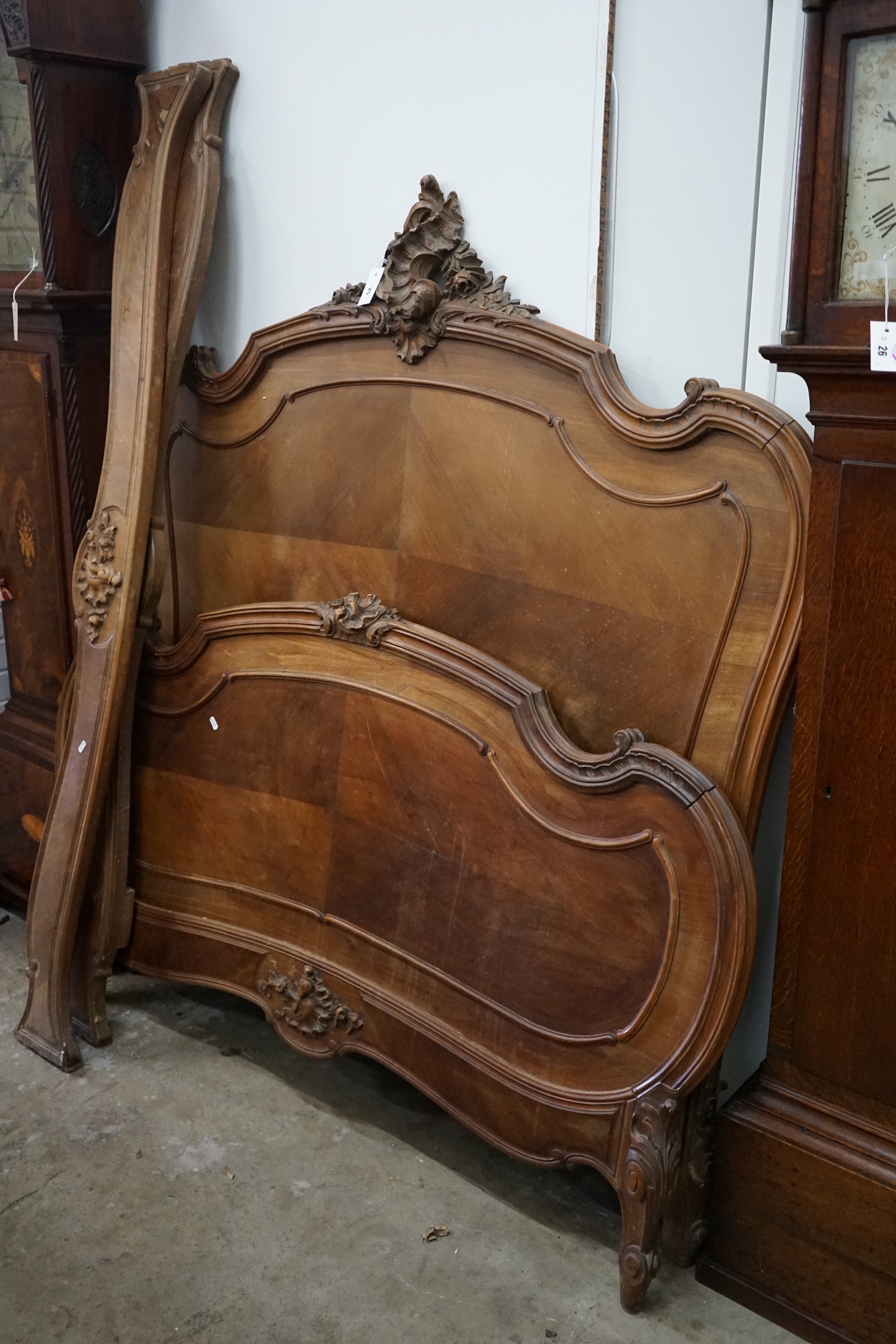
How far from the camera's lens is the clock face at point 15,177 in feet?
8.79

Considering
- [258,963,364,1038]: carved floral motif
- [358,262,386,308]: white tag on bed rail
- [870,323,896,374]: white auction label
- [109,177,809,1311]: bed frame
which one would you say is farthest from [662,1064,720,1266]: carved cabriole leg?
[358,262,386,308]: white tag on bed rail

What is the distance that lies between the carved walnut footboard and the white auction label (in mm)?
633

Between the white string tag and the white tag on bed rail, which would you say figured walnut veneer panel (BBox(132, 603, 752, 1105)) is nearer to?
the white tag on bed rail

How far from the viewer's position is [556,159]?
2066 millimetres

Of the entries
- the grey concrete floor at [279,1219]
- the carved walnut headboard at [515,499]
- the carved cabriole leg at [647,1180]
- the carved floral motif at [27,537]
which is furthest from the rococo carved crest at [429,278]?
the grey concrete floor at [279,1219]

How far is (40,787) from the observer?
9.64 ft

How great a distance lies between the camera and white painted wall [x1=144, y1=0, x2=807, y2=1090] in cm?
185

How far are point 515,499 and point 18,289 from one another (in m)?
1.30

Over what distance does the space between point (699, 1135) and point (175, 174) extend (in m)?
2.16

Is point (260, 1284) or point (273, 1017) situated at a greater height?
point (273, 1017)

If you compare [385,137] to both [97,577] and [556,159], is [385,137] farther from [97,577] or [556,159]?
[97,577]

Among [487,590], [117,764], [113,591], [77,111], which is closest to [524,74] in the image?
[487,590]

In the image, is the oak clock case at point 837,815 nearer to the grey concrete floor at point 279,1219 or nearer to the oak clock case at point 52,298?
the grey concrete floor at point 279,1219

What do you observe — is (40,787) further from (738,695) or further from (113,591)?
(738,695)
